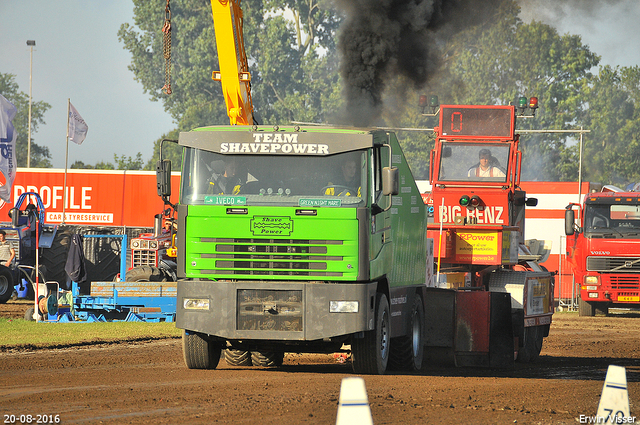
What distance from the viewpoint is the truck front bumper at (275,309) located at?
10570mm

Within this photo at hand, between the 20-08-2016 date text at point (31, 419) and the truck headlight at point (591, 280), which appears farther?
the truck headlight at point (591, 280)

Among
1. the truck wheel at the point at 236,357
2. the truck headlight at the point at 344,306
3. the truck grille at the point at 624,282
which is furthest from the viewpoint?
the truck grille at the point at 624,282

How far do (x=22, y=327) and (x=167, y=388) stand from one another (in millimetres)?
8499

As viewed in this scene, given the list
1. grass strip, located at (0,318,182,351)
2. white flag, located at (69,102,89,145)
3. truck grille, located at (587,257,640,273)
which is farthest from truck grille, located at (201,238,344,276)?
white flag, located at (69,102,89,145)

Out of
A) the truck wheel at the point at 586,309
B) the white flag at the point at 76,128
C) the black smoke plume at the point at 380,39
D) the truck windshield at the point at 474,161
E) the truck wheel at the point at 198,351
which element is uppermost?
the black smoke plume at the point at 380,39

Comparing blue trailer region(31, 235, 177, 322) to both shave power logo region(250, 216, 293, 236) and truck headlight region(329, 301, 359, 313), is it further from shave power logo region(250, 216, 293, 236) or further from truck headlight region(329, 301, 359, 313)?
truck headlight region(329, 301, 359, 313)

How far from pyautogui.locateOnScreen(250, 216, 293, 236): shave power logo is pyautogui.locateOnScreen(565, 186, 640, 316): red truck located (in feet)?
47.7

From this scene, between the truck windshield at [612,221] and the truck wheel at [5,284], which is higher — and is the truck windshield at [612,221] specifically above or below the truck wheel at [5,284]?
above

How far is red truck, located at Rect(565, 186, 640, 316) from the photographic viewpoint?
76.0ft

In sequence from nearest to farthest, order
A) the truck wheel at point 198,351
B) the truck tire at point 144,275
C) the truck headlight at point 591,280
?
1. the truck wheel at point 198,351
2. the truck tire at point 144,275
3. the truck headlight at point 591,280

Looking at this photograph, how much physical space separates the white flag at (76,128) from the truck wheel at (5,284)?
27.3 feet

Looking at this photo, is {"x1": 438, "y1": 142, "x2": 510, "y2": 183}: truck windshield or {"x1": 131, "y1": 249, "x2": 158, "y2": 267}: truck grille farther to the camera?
{"x1": 131, "y1": 249, "x2": 158, "y2": 267}: truck grille

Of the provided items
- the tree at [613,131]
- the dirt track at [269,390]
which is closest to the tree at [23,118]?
the tree at [613,131]

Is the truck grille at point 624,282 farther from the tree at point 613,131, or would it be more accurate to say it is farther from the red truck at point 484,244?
the tree at point 613,131
